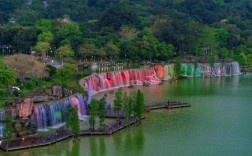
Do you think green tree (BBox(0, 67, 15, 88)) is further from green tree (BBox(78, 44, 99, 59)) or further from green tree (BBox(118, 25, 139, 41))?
green tree (BBox(118, 25, 139, 41))

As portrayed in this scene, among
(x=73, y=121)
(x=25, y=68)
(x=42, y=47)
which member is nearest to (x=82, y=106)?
(x=73, y=121)

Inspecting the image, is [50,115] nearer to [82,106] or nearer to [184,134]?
[82,106]

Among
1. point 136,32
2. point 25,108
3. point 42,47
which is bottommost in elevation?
point 25,108

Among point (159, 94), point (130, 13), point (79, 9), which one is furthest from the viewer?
point (79, 9)

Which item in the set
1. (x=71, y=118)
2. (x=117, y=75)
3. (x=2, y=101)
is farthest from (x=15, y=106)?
(x=117, y=75)

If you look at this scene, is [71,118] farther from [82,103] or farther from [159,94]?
[159,94]

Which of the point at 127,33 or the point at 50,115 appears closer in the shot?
the point at 50,115
